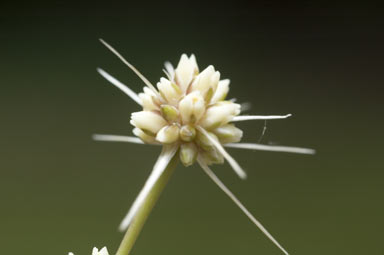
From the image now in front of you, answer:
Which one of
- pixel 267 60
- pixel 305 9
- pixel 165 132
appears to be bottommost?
pixel 165 132

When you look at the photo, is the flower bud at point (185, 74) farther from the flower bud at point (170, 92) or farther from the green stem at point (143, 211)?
the green stem at point (143, 211)

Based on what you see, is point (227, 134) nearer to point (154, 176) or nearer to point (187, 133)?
point (187, 133)

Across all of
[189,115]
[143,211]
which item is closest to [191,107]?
[189,115]

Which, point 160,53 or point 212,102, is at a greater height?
point 160,53

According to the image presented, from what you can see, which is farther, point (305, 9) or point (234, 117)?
point (305, 9)

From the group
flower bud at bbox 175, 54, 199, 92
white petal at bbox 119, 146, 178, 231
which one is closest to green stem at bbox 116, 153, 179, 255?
white petal at bbox 119, 146, 178, 231

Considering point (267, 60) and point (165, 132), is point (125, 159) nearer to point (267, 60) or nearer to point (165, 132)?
point (267, 60)

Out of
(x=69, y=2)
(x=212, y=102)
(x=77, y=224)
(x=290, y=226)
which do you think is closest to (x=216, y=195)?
(x=290, y=226)
